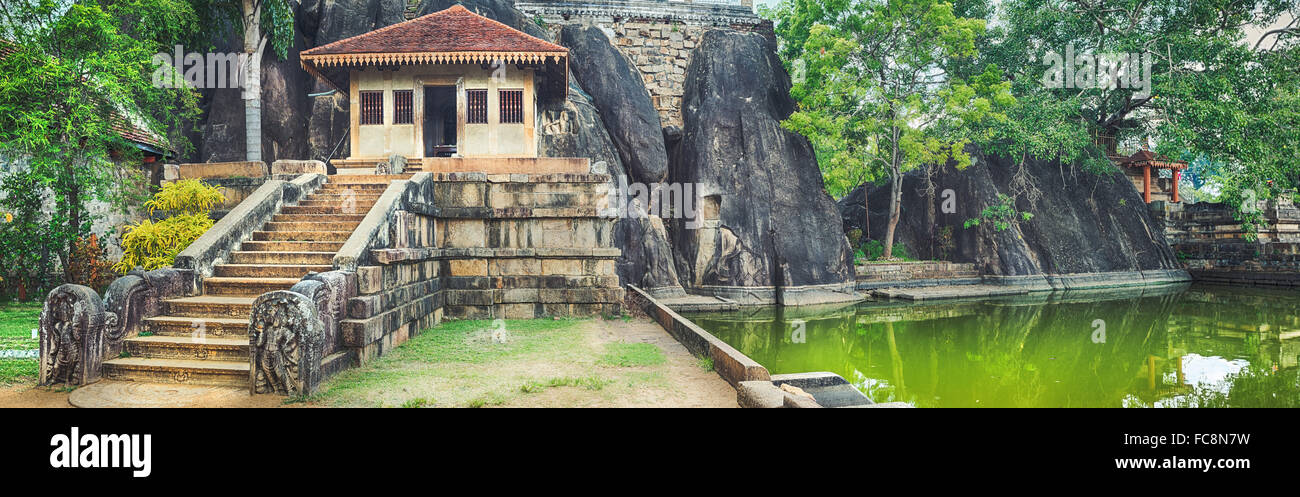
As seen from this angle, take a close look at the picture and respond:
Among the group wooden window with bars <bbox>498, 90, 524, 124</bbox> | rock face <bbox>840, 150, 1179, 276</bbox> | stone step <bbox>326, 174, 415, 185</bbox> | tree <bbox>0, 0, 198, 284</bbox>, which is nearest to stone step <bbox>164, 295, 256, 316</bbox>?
stone step <bbox>326, 174, 415, 185</bbox>

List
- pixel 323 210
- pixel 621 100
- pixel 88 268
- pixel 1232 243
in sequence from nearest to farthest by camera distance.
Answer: pixel 323 210, pixel 88 268, pixel 621 100, pixel 1232 243

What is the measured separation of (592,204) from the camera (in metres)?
9.86

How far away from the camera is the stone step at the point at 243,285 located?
6848 mm

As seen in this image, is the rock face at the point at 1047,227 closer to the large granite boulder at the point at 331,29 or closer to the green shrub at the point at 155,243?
the large granite boulder at the point at 331,29

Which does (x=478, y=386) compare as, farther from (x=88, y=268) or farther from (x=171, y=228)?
(x=88, y=268)

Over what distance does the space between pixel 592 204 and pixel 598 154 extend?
9271 mm

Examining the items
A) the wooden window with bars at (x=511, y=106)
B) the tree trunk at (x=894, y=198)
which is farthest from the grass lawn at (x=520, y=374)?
the tree trunk at (x=894, y=198)

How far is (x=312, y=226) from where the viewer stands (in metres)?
8.42

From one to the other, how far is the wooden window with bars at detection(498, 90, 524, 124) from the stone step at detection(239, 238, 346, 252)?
6195mm

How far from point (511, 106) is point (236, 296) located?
7.55 meters

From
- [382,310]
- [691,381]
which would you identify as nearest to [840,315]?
[691,381]

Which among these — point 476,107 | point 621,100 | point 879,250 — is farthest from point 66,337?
point 879,250

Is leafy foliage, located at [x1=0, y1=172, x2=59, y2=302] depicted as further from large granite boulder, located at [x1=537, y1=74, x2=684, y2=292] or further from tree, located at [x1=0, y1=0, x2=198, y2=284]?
large granite boulder, located at [x1=537, y1=74, x2=684, y2=292]

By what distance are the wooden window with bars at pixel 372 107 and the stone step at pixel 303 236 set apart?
5.91m
